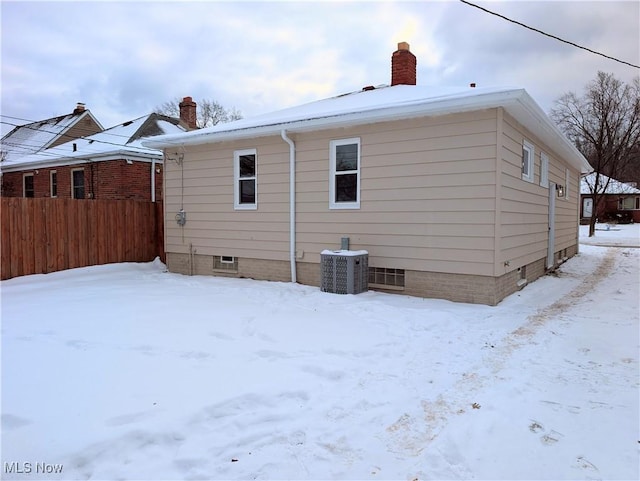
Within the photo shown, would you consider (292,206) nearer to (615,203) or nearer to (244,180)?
(244,180)

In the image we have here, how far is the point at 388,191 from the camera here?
7.27m

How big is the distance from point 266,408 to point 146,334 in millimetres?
2382

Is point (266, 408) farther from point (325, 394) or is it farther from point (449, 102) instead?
point (449, 102)

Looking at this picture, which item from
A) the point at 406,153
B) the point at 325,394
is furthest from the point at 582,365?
the point at 406,153

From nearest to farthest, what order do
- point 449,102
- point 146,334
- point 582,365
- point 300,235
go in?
1. point 582,365
2. point 146,334
3. point 449,102
4. point 300,235

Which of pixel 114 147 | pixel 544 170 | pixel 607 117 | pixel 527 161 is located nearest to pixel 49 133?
pixel 114 147

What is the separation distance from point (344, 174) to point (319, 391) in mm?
5075

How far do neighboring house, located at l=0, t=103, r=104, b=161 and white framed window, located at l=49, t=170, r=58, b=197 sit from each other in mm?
4682

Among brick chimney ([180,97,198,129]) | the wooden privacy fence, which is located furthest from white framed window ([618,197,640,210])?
the wooden privacy fence

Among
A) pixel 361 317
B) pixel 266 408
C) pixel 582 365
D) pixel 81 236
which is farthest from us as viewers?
pixel 81 236

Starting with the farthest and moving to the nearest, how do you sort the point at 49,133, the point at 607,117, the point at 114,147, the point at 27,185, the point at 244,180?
1. the point at 607,117
2. the point at 49,133
3. the point at 27,185
4. the point at 114,147
5. the point at 244,180

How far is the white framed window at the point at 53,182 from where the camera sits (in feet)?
54.2

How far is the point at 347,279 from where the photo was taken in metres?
7.06

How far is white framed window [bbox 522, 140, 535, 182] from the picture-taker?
798cm
